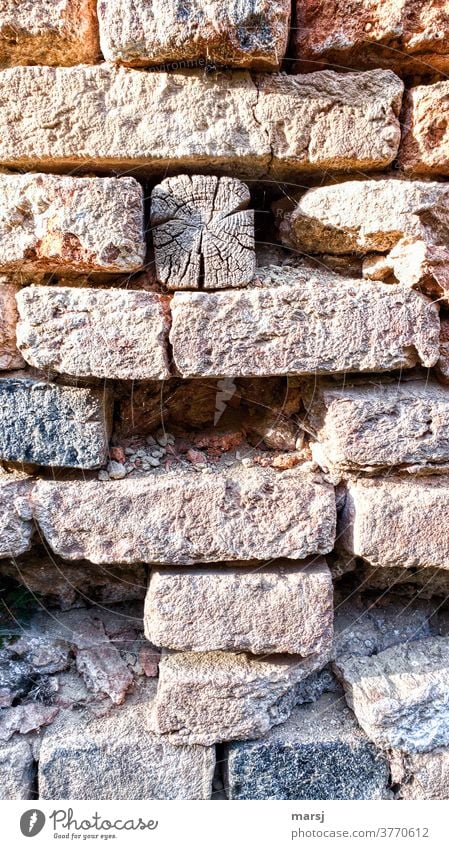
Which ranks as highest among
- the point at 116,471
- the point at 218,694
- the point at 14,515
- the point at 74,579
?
the point at 116,471

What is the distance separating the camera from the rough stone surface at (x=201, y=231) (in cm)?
142

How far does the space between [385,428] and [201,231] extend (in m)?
0.73

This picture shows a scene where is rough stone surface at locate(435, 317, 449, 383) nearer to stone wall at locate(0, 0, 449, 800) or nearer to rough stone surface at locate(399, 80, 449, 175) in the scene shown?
stone wall at locate(0, 0, 449, 800)

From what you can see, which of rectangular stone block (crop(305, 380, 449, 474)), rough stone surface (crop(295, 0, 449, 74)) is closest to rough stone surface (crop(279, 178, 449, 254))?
rough stone surface (crop(295, 0, 449, 74))

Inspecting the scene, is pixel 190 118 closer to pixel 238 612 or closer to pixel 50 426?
pixel 50 426

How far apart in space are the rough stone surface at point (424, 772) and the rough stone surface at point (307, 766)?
1.7 inches

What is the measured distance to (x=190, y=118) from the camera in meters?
1.41

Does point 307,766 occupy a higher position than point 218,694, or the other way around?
point 218,694

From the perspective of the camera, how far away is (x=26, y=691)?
1620 millimetres

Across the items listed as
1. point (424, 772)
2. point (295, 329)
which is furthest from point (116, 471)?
point (424, 772)

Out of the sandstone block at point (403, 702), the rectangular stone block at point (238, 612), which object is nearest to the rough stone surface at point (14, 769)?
the rectangular stone block at point (238, 612)

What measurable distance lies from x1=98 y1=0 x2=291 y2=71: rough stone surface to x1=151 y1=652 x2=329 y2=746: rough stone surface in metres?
1.63

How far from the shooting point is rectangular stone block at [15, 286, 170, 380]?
1401mm
